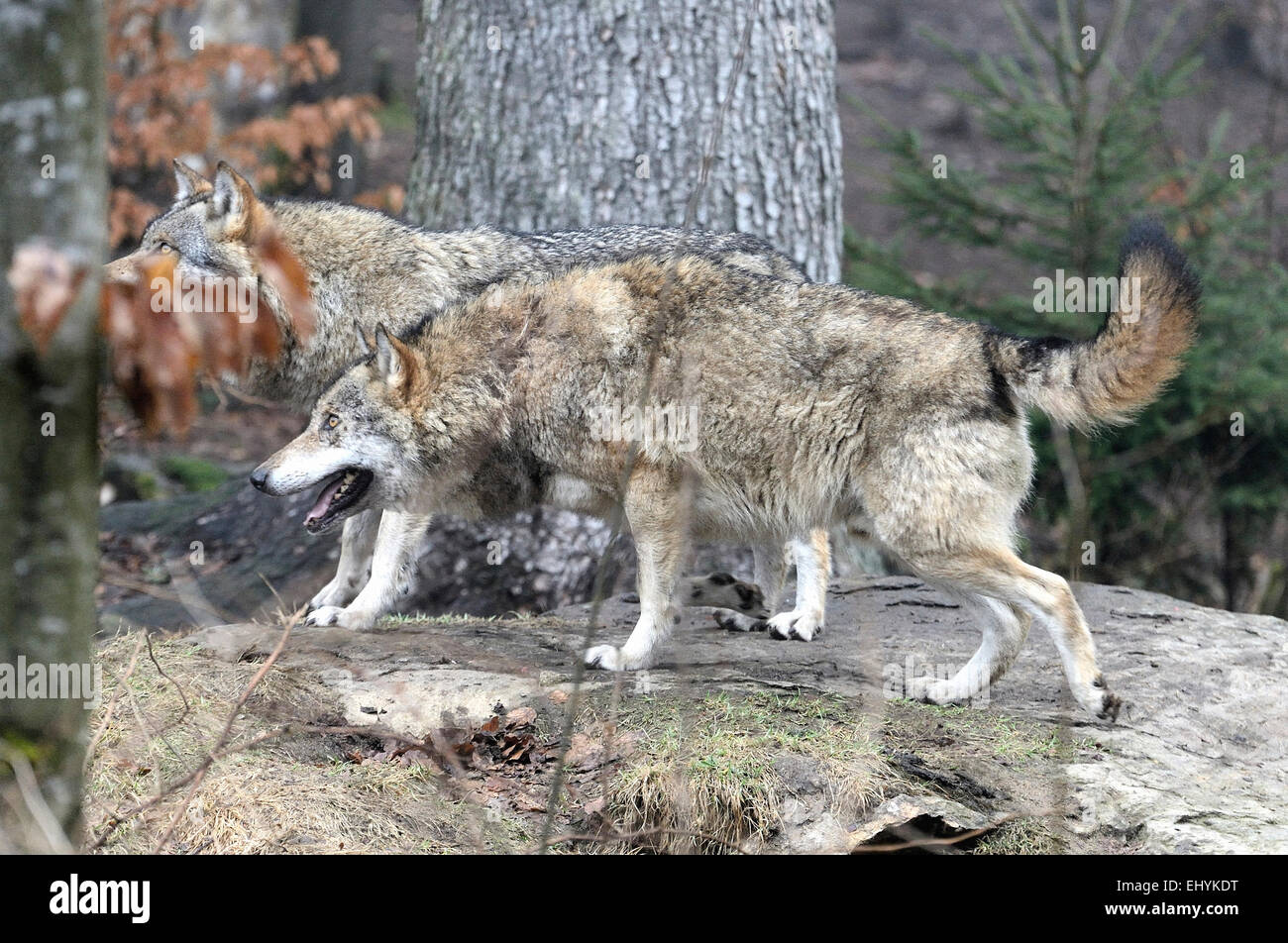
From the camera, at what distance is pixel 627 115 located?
805cm

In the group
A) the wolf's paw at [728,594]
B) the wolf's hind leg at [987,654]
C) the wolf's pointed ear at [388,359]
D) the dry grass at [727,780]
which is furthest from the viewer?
the wolf's paw at [728,594]

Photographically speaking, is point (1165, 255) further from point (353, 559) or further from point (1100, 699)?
point (353, 559)

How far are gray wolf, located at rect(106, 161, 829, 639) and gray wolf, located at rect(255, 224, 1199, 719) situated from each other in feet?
1.38

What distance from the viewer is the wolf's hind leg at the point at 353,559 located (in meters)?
7.04

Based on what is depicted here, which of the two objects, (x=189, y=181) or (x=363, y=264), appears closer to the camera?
(x=363, y=264)

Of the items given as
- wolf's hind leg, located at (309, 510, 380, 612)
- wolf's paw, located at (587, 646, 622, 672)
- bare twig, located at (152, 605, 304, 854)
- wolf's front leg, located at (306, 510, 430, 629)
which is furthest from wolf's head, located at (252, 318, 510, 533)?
bare twig, located at (152, 605, 304, 854)

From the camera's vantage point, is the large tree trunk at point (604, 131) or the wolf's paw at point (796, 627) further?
the large tree trunk at point (604, 131)

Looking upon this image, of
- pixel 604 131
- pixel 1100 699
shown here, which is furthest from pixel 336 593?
pixel 1100 699

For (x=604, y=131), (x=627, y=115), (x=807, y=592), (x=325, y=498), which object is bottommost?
(x=807, y=592)

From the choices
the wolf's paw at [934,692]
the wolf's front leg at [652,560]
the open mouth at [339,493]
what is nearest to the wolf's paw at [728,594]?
the wolf's front leg at [652,560]

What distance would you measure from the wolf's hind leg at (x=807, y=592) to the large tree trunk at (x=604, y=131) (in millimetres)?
1423

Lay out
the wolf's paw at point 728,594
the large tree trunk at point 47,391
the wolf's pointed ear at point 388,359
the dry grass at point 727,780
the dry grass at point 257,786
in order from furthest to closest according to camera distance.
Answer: the wolf's paw at point 728,594, the wolf's pointed ear at point 388,359, the dry grass at point 727,780, the dry grass at point 257,786, the large tree trunk at point 47,391

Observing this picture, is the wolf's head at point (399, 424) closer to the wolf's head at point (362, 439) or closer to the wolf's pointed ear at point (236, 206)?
the wolf's head at point (362, 439)

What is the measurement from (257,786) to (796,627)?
329cm
